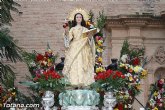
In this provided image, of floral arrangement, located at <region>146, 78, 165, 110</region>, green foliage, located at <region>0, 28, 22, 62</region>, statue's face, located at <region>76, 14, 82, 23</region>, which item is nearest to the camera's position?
statue's face, located at <region>76, 14, 82, 23</region>

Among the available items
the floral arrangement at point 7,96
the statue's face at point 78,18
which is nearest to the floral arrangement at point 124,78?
the statue's face at point 78,18

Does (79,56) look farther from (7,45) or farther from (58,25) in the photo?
(58,25)

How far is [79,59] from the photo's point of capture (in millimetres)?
11898

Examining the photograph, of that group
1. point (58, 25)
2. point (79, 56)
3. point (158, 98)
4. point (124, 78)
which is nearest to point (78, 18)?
point (79, 56)

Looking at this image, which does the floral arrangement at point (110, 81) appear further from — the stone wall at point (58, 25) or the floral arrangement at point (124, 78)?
the stone wall at point (58, 25)

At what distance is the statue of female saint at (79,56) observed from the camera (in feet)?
38.4

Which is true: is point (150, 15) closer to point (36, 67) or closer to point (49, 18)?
point (49, 18)

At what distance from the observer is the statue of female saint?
461 inches

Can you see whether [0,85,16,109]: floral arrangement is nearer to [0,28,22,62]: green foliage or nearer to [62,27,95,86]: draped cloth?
[0,28,22,62]: green foliage

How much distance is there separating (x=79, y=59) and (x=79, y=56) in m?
0.08

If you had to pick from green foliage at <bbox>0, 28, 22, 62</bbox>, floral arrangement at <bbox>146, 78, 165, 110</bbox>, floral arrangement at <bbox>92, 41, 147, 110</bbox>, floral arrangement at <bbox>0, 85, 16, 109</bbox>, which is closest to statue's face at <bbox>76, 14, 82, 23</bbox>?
floral arrangement at <bbox>92, 41, 147, 110</bbox>

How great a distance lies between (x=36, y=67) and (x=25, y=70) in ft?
14.4

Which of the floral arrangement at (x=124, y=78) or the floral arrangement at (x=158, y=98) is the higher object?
the floral arrangement at (x=124, y=78)

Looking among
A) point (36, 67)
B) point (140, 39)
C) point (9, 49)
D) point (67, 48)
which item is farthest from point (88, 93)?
point (140, 39)
